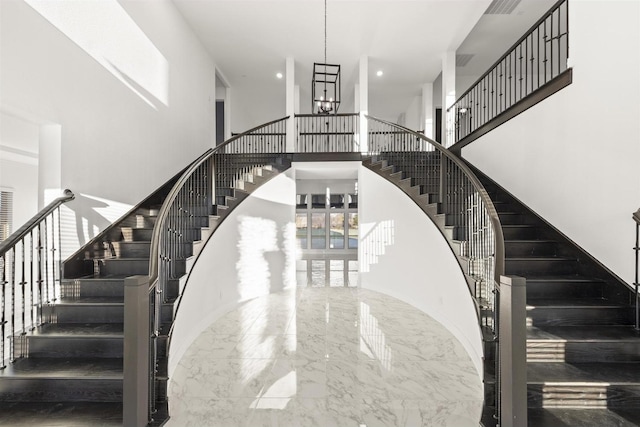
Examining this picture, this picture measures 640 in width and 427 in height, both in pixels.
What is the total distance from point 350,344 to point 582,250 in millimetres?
2849

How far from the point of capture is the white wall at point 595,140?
322 cm

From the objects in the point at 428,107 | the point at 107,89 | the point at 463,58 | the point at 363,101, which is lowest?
the point at 107,89

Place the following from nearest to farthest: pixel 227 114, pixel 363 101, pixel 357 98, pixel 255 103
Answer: pixel 363 101 < pixel 357 98 < pixel 227 114 < pixel 255 103

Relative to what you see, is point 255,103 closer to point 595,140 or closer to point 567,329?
point 595,140

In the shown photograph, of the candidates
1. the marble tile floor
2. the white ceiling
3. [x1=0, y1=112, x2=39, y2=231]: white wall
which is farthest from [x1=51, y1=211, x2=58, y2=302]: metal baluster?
the white ceiling

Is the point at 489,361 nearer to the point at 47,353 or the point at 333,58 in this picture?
the point at 47,353

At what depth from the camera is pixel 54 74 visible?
345cm

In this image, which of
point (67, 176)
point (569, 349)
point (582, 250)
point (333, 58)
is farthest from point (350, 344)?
point (333, 58)

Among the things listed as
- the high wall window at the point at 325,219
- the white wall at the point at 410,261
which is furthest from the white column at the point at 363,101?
the high wall window at the point at 325,219

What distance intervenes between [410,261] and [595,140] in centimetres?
290

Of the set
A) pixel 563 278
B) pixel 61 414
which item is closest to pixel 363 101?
pixel 563 278

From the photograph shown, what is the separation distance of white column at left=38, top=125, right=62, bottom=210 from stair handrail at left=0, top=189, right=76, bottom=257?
0.11 m

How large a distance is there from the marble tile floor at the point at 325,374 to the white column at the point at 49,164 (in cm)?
227

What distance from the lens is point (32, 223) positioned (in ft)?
9.86
